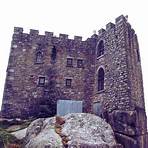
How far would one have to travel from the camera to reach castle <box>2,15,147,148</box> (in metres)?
18.6

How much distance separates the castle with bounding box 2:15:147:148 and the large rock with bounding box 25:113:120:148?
3955mm

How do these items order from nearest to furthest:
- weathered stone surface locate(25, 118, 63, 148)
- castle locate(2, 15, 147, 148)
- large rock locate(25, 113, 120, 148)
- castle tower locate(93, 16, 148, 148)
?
weathered stone surface locate(25, 118, 63, 148)
large rock locate(25, 113, 120, 148)
castle tower locate(93, 16, 148, 148)
castle locate(2, 15, 147, 148)

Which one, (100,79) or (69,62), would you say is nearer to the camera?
(100,79)

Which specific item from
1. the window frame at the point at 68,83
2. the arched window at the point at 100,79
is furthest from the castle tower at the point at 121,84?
the window frame at the point at 68,83

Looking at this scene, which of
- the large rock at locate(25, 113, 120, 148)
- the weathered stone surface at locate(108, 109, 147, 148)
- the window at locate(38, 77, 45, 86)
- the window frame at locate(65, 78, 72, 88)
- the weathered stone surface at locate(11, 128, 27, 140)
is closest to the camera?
the large rock at locate(25, 113, 120, 148)

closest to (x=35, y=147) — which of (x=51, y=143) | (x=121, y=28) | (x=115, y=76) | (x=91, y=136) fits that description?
(x=51, y=143)

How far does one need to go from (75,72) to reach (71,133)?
33.2 feet

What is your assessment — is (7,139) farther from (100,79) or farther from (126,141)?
(100,79)

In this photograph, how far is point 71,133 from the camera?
12898mm

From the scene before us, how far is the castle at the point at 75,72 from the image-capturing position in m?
18.6

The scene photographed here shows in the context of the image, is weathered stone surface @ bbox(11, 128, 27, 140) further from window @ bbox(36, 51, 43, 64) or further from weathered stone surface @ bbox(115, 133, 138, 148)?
window @ bbox(36, 51, 43, 64)

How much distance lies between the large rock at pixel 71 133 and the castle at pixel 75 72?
396 centimetres

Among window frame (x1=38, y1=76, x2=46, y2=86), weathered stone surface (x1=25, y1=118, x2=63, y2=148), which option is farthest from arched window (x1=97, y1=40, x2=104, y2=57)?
weathered stone surface (x1=25, y1=118, x2=63, y2=148)

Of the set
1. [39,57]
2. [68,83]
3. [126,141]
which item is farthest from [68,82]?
[126,141]
